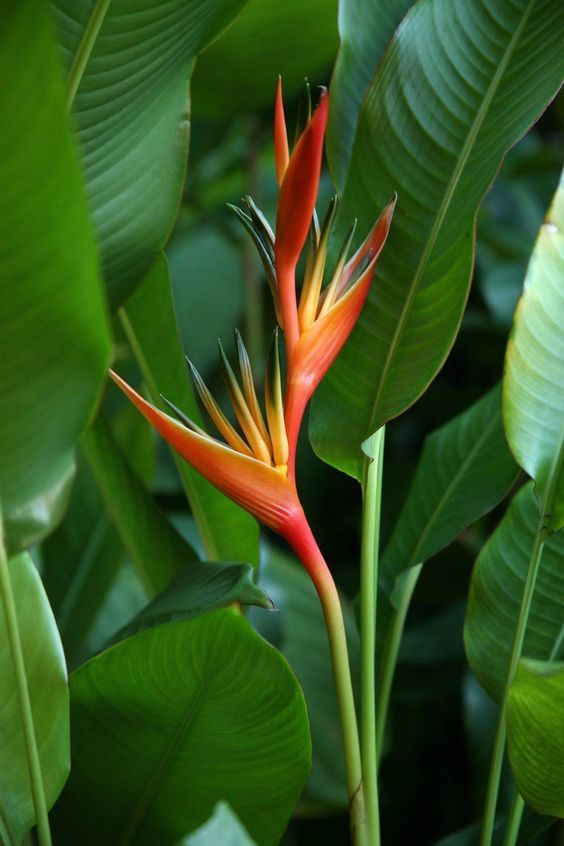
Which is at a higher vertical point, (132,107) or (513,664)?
(132,107)

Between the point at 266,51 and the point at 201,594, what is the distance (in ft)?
1.29

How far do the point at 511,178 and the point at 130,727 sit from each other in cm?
112

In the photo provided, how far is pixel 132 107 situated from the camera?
0.49 m

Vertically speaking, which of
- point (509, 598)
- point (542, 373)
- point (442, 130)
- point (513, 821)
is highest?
point (442, 130)

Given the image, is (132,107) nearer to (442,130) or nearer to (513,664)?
(442,130)

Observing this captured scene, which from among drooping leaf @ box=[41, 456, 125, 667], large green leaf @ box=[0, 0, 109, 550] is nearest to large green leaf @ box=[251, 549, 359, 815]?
drooping leaf @ box=[41, 456, 125, 667]

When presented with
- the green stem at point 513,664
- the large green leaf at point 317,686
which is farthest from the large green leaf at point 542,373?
the large green leaf at point 317,686

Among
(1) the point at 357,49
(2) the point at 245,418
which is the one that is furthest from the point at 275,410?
(1) the point at 357,49

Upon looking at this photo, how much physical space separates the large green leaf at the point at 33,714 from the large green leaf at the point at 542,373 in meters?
0.26

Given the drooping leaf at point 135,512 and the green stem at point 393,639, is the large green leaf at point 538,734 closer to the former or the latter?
the green stem at point 393,639

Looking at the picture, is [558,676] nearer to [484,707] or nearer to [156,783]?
[156,783]

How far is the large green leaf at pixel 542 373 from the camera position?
0.46 m

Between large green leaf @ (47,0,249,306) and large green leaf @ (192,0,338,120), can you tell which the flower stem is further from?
large green leaf @ (192,0,338,120)

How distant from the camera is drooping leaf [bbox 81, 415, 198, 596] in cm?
63
